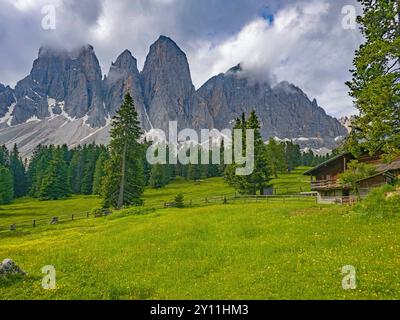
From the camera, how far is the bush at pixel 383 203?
835 inches

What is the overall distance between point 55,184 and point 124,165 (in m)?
42.2

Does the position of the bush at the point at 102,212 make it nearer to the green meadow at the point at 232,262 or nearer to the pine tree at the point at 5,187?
the green meadow at the point at 232,262

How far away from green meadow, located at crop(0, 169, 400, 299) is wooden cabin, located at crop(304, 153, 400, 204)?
19.2m

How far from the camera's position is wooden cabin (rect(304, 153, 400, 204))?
39781 mm

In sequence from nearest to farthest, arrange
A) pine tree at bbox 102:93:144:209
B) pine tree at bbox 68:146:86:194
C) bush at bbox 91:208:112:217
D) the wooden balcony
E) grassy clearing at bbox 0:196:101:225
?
1. bush at bbox 91:208:112:217
2. the wooden balcony
3. pine tree at bbox 102:93:144:209
4. grassy clearing at bbox 0:196:101:225
5. pine tree at bbox 68:146:86:194

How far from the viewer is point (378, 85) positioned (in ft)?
71.7

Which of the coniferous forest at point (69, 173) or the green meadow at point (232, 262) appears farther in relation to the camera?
the coniferous forest at point (69, 173)

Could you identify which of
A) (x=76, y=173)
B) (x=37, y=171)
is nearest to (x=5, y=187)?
(x=37, y=171)

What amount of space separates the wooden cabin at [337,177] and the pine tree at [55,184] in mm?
60867

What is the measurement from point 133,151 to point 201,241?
3059 centimetres

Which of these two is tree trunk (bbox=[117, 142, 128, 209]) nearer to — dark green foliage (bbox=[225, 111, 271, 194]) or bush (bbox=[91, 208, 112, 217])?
bush (bbox=[91, 208, 112, 217])

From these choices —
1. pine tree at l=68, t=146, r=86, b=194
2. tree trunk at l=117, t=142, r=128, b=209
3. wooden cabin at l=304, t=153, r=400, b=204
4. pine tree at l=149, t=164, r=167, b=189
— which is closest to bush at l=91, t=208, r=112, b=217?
tree trunk at l=117, t=142, r=128, b=209

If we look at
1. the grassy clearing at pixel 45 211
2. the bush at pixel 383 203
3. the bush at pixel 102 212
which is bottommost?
the grassy clearing at pixel 45 211

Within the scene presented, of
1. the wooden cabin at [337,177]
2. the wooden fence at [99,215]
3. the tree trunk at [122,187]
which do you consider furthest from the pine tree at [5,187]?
the wooden cabin at [337,177]
